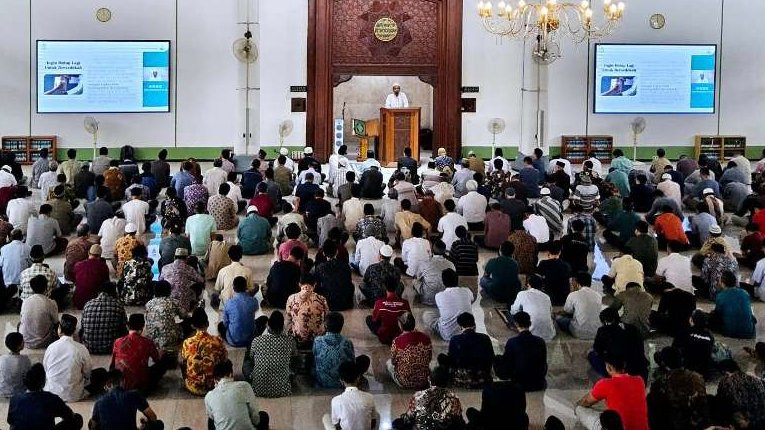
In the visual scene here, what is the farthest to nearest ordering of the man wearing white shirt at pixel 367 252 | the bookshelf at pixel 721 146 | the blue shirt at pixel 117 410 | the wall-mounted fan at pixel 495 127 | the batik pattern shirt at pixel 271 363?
the bookshelf at pixel 721 146, the wall-mounted fan at pixel 495 127, the man wearing white shirt at pixel 367 252, the batik pattern shirt at pixel 271 363, the blue shirt at pixel 117 410

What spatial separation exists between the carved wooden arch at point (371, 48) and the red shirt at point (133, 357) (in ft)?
35.1

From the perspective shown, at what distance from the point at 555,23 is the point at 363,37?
186 inches

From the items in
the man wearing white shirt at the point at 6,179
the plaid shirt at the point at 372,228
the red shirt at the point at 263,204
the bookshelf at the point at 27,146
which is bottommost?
the plaid shirt at the point at 372,228

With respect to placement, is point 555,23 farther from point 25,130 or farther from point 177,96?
point 25,130

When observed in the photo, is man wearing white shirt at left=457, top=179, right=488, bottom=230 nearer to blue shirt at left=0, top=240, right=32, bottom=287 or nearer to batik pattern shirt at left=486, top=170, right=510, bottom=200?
batik pattern shirt at left=486, top=170, right=510, bottom=200

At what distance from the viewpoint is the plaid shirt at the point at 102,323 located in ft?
30.3

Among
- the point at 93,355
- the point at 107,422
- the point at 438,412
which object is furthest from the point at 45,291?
the point at 438,412

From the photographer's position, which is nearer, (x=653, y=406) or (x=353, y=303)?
(x=653, y=406)

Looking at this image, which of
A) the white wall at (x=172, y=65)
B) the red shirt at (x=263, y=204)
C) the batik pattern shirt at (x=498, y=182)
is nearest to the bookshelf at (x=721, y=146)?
the batik pattern shirt at (x=498, y=182)

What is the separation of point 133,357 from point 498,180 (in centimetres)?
744

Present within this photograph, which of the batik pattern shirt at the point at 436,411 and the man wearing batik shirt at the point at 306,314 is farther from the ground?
the man wearing batik shirt at the point at 306,314

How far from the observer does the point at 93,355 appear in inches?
370

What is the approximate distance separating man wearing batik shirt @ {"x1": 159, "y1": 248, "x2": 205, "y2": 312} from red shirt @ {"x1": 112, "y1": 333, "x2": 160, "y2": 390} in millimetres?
1569

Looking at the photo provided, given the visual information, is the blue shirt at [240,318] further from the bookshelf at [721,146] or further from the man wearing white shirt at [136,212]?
the bookshelf at [721,146]
